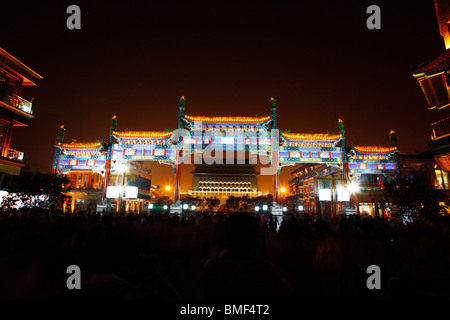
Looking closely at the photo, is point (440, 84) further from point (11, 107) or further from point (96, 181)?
point (96, 181)

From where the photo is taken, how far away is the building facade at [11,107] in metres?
19.2

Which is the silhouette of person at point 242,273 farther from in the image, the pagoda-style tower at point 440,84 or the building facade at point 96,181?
the pagoda-style tower at point 440,84

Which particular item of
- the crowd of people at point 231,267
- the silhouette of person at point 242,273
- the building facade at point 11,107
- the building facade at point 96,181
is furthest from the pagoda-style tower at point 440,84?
Result: the building facade at point 11,107

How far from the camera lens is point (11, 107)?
19578 mm

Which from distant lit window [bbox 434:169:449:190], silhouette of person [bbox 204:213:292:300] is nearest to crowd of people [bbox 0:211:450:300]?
silhouette of person [bbox 204:213:292:300]

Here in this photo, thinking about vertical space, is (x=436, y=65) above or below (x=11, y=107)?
above

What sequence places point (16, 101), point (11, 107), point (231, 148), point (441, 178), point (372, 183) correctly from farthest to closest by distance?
1. point (372, 183)
2. point (441, 178)
3. point (231, 148)
4. point (16, 101)
5. point (11, 107)

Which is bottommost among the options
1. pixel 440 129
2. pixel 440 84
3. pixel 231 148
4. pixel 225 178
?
pixel 440 129

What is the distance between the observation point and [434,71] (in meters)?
15.8

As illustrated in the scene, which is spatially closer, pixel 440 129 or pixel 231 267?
pixel 231 267

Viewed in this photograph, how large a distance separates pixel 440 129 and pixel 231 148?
61.4 ft

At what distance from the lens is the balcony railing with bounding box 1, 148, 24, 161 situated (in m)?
19.2

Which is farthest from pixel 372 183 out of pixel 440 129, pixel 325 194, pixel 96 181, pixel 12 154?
pixel 96 181

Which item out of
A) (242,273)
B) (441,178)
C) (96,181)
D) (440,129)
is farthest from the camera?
(96,181)
